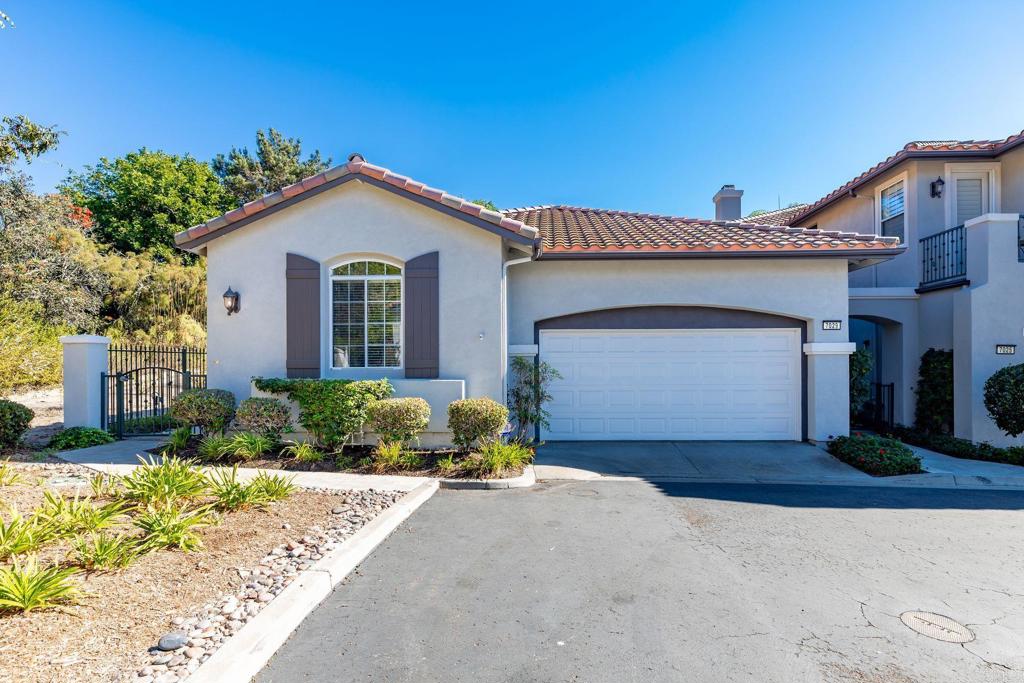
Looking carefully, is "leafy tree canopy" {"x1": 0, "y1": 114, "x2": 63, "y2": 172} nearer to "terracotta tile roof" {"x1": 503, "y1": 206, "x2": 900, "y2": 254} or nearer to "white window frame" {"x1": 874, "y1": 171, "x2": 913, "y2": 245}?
"terracotta tile roof" {"x1": 503, "y1": 206, "x2": 900, "y2": 254}

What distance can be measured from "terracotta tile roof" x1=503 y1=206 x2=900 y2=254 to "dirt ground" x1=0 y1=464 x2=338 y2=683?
22.0 ft

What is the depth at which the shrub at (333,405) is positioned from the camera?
7.79 metres

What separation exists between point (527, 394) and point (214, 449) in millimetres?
5276

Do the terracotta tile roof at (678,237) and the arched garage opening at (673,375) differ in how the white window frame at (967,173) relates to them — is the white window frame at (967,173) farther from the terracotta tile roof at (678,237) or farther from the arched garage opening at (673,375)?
the arched garage opening at (673,375)

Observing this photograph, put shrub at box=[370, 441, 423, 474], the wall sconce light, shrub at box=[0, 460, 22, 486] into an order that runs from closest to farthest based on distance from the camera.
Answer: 1. shrub at box=[0, 460, 22, 486]
2. shrub at box=[370, 441, 423, 474]
3. the wall sconce light

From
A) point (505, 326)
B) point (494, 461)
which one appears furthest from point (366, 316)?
point (494, 461)

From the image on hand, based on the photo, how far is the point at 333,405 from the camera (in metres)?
7.79

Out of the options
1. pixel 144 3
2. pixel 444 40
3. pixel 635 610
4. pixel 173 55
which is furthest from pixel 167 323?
pixel 635 610

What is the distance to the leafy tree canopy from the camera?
27.7 feet

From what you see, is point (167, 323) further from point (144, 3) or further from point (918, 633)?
point (918, 633)

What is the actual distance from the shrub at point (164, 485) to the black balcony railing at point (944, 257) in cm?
1345

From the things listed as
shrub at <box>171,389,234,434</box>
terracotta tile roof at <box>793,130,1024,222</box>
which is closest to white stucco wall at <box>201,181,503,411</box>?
shrub at <box>171,389,234,434</box>

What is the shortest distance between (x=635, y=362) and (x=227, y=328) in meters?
7.65

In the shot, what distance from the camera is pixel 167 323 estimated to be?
20094 mm
